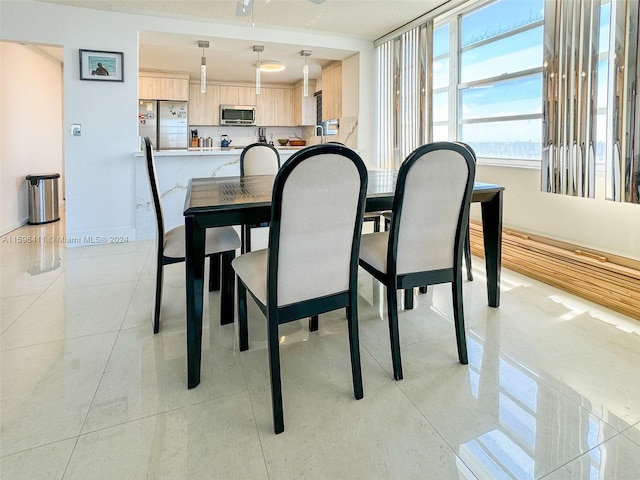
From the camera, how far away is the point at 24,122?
5031 mm

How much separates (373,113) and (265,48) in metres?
1.63

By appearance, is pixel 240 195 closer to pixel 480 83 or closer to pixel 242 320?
pixel 242 320

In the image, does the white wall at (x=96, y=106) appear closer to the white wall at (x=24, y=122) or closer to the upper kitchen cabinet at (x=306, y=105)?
the white wall at (x=24, y=122)

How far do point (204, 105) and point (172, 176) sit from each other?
402 cm

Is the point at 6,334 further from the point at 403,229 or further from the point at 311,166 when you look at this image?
the point at 403,229

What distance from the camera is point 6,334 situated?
6.81ft

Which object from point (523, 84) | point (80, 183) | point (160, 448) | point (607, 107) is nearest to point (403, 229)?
point (160, 448)

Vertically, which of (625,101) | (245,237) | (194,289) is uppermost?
(625,101)

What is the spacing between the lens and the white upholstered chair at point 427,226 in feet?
5.28

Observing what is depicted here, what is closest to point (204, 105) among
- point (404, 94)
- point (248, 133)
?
point (248, 133)

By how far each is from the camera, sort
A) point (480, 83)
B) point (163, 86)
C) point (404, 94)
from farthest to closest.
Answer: point (163, 86) < point (404, 94) < point (480, 83)

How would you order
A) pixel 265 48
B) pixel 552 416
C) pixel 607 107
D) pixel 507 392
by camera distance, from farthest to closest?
pixel 265 48, pixel 607 107, pixel 507 392, pixel 552 416

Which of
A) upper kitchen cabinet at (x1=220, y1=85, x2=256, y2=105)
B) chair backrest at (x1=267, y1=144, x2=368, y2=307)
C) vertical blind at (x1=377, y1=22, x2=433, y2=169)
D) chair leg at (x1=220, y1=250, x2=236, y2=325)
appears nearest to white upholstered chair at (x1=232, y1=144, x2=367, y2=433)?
chair backrest at (x1=267, y1=144, x2=368, y2=307)

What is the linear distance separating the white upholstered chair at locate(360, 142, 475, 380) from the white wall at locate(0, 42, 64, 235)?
16.2 feet
